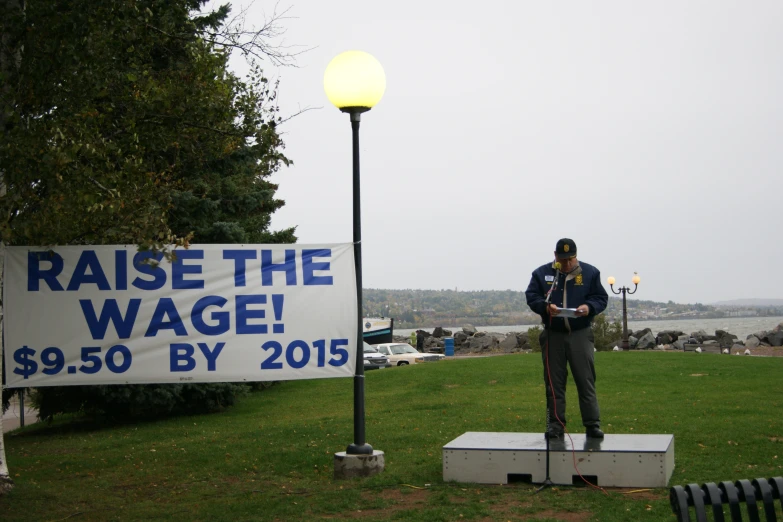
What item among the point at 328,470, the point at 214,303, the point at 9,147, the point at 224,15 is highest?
the point at 224,15

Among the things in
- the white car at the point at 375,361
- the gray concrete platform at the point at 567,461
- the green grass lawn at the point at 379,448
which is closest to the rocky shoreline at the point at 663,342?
the white car at the point at 375,361

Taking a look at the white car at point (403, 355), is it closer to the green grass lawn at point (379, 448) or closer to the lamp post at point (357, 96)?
the green grass lawn at point (379, 448)

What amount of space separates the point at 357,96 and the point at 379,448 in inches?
183

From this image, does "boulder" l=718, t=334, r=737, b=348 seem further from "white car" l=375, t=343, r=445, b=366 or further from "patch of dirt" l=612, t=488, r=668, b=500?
"patch of dirt" l=612, t=488, r=668, b=500

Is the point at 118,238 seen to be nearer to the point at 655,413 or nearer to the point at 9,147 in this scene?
the point at 9,147

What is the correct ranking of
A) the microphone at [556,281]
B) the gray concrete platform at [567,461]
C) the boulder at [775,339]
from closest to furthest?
the gray concrete platform at [567,461] → the microphone at [556,281] → the boulder at [775,339]

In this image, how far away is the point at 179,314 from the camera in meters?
9.28

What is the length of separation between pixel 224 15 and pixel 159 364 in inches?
425

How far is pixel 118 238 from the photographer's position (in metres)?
10.2

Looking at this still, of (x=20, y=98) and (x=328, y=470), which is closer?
(x=20, y=98)

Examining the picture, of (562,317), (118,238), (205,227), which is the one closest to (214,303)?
(118,238)

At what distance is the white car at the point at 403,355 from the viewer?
41.5 metres

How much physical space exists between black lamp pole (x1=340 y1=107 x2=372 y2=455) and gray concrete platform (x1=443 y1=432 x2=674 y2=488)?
43.6 inches

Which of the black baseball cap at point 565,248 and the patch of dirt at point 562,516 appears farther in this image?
the black baseball cap at point 565,248
